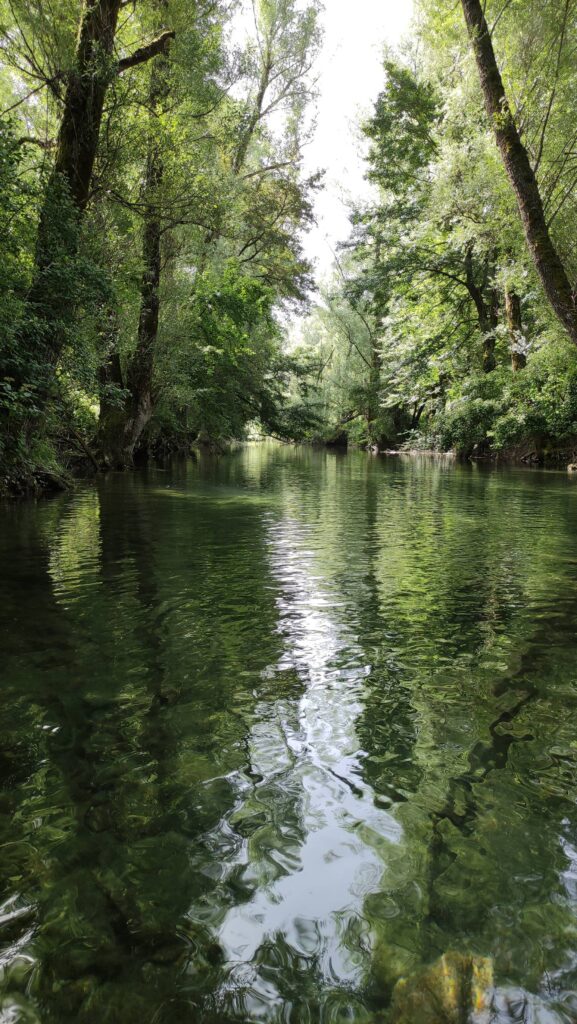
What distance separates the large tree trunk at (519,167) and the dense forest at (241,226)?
43 mm

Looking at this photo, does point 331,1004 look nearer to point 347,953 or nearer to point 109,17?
point 347,953

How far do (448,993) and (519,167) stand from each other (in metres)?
12.6

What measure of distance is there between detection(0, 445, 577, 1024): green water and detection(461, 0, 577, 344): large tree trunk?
7.96 m

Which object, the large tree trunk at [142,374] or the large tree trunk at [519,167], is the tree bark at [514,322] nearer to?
the large tree trunk at [519,167]

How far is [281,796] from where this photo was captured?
7.75 ft

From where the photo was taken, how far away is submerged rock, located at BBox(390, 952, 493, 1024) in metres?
1.47

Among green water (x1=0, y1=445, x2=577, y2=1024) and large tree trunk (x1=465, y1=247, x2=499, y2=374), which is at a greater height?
large tree trunk (x1=465, y1=247, x2=499, y2=374)

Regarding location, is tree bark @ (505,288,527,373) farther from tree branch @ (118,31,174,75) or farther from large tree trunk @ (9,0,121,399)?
large tree trunk @ (9,0,121,399)

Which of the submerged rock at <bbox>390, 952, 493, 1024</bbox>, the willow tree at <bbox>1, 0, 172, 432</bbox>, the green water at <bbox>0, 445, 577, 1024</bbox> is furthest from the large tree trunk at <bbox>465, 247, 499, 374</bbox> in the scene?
the submerged rock at <bbox>390, 952, 493, 1024</bbox>

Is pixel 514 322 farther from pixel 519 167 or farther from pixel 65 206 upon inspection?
pixel 65 206

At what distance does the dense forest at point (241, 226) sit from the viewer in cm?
1051

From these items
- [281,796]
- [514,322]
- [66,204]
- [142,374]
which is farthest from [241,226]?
[281,796]

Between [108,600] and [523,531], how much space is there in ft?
19.5

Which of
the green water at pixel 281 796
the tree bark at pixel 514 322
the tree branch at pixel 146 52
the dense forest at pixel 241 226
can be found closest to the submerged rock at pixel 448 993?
the green water at pixel 281 796
